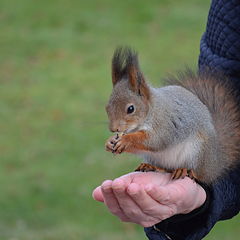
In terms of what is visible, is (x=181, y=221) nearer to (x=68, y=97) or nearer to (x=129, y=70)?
(x=129, y=70)

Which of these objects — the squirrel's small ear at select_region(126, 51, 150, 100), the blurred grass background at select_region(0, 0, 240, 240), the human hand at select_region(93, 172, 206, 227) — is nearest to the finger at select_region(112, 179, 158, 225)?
the human hand at select_region(93, 172, 206, 227)

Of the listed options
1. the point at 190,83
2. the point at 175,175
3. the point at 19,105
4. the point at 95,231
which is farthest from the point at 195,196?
the point at 19,105

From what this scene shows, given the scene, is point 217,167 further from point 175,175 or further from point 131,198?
point 131,198

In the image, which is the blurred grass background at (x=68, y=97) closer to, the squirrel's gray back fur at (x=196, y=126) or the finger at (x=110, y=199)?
the squirrel's gray back fur at (x=196, y=126)

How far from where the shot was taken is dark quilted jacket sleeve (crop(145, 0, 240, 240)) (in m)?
1.22

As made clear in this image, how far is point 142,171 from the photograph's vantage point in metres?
1.21

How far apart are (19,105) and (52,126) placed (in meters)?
0.40

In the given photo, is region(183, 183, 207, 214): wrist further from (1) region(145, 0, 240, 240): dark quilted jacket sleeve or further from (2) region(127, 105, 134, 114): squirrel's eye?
(2) region(127, 105, 134, 114): squirrel's eye

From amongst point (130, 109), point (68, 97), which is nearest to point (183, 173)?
point (130, 109)

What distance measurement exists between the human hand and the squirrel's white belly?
0.05 metres

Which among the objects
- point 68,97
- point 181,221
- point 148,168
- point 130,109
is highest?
point 68,97

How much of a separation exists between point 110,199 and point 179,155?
8.3 inches

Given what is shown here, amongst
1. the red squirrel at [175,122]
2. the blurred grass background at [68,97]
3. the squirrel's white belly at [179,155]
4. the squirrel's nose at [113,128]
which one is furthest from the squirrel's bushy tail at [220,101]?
the blurred grass background at [68,97]

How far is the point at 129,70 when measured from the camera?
3.86ft
